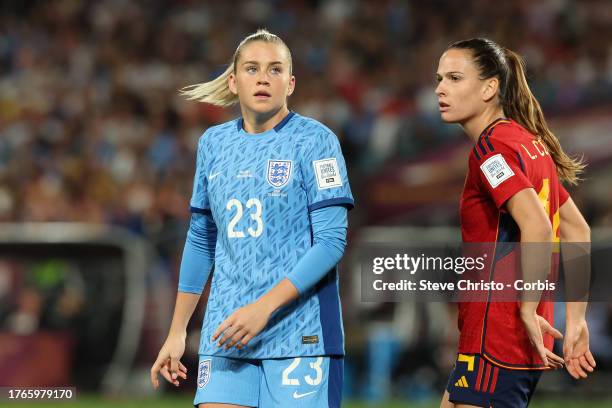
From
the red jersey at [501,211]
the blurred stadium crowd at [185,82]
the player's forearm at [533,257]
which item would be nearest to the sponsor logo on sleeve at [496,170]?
the red jersey at [501,211]

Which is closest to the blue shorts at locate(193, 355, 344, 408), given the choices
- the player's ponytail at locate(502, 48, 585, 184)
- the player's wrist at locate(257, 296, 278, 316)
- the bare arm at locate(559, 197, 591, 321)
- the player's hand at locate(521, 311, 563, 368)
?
the player's wrist at locate(257, 296, 278, 316)

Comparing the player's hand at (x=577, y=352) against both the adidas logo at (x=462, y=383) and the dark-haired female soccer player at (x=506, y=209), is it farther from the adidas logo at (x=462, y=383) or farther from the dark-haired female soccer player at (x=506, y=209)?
the adidas logo at (x=462, y=383)

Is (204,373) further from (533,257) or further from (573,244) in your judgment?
(573,244)

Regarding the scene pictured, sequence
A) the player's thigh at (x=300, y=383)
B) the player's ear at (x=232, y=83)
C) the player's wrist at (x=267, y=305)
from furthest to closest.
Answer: the player's ear at (x=232, y=83), the player's thigh at (x=300, y=383), the player's wrist at (x=267, y=305)

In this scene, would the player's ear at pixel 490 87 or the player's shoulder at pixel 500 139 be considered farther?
the player's ear at pixel 490 87

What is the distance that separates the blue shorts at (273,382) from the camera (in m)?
4.02

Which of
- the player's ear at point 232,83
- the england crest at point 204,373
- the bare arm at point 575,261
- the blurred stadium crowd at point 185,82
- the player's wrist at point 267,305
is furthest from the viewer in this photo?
the blurred stadium crowd at point 185,82

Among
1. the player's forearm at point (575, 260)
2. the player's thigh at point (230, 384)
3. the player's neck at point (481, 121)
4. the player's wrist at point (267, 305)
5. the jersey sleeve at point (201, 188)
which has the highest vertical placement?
the player's neck at point (481, 121)

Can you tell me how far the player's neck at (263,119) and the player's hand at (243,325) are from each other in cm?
77

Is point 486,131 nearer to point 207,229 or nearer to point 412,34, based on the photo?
point 207,229

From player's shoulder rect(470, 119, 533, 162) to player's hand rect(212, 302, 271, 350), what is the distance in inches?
38.8

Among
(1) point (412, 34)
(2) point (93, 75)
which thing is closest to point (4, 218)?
(2) point (93, 75)

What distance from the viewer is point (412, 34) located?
1422 centimetres

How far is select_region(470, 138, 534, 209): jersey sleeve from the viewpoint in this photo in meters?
3.83
